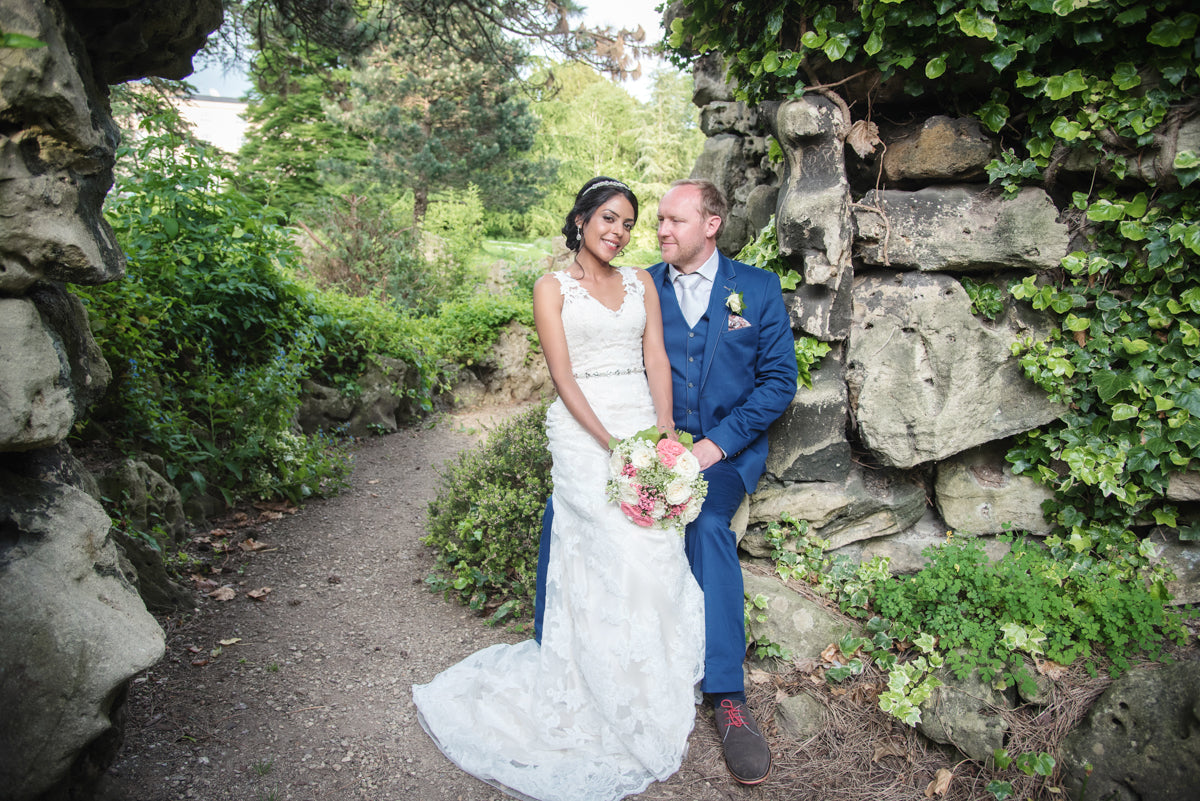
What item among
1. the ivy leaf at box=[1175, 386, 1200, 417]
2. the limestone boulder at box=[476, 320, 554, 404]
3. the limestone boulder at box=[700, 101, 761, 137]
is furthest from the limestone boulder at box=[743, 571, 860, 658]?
the limestone boulder at box=[476, 320, 554, 404]

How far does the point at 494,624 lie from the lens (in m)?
3.92

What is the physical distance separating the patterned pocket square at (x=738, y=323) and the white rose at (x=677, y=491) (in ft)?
3.03

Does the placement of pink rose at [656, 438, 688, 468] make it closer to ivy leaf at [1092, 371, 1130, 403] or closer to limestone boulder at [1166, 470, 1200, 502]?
ivy leaf at [1092, 371, 1130, 403]

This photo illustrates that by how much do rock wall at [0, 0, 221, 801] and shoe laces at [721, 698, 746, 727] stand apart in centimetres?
225

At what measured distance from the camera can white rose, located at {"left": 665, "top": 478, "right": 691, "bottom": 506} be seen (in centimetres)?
293

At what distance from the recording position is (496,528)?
13.6ft

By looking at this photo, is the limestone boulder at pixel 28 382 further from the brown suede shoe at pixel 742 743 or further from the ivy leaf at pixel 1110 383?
the ivy leaf at pixel 1110 383

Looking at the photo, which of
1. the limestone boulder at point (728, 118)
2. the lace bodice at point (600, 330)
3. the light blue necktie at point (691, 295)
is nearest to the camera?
the lace bodice at point (600, 330)

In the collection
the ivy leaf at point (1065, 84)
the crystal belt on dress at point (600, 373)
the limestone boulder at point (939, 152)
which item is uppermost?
the ivy leaf at point (1065, 84)

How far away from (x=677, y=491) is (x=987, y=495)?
1848 millimetres

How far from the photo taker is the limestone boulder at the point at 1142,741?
2383mm

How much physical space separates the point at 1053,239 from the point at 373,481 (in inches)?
212

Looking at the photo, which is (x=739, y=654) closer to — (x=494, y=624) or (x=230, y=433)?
(x=494, y=624)

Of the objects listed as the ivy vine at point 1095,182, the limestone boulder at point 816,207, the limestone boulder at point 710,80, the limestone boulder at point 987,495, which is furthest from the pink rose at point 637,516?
the limestone boulder at point 710,80
